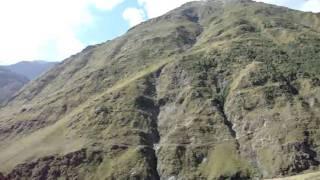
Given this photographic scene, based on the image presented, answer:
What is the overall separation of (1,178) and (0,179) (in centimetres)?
38

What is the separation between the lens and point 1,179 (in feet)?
135

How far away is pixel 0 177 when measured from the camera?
1619 inches

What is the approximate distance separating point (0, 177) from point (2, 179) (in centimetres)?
37

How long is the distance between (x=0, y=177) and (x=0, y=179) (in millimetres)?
179

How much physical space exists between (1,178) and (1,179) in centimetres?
17

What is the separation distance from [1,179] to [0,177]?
0.19 meters

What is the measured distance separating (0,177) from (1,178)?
0.90ft

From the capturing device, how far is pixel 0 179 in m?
41.0

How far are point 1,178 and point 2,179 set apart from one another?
0.38 ft

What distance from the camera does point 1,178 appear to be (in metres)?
41.4
